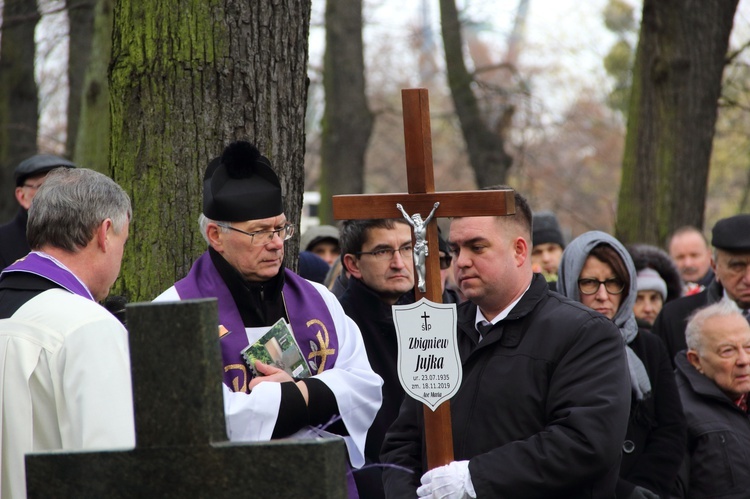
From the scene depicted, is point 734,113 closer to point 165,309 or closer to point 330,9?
point 330,9

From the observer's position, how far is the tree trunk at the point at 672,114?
10211 millimetres

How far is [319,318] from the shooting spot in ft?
13.3

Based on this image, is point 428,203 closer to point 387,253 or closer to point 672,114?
point 387,253

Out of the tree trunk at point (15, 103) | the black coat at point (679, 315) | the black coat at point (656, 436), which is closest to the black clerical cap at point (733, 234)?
the black coat at point (679, 315)

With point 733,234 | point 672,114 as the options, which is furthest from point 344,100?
point 733,234

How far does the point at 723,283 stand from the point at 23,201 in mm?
4406

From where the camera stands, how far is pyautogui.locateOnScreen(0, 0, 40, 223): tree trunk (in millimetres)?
13688

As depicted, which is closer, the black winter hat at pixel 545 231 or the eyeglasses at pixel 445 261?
the eyeglasses at pixel 445 261

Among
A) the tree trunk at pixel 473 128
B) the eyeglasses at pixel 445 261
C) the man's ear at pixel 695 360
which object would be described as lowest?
the man's ear at pixel 695 360

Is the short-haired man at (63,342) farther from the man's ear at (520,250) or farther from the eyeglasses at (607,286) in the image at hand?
the eyeglasses at (607,286)

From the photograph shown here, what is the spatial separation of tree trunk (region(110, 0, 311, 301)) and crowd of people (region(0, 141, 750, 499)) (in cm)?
63

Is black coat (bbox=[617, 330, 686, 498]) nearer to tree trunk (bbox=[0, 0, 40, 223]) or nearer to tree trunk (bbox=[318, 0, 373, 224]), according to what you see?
tree trunk (bbox=[318, 0, 373, 224])

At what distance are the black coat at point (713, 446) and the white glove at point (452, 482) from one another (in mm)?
1744

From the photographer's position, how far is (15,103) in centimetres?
1394
